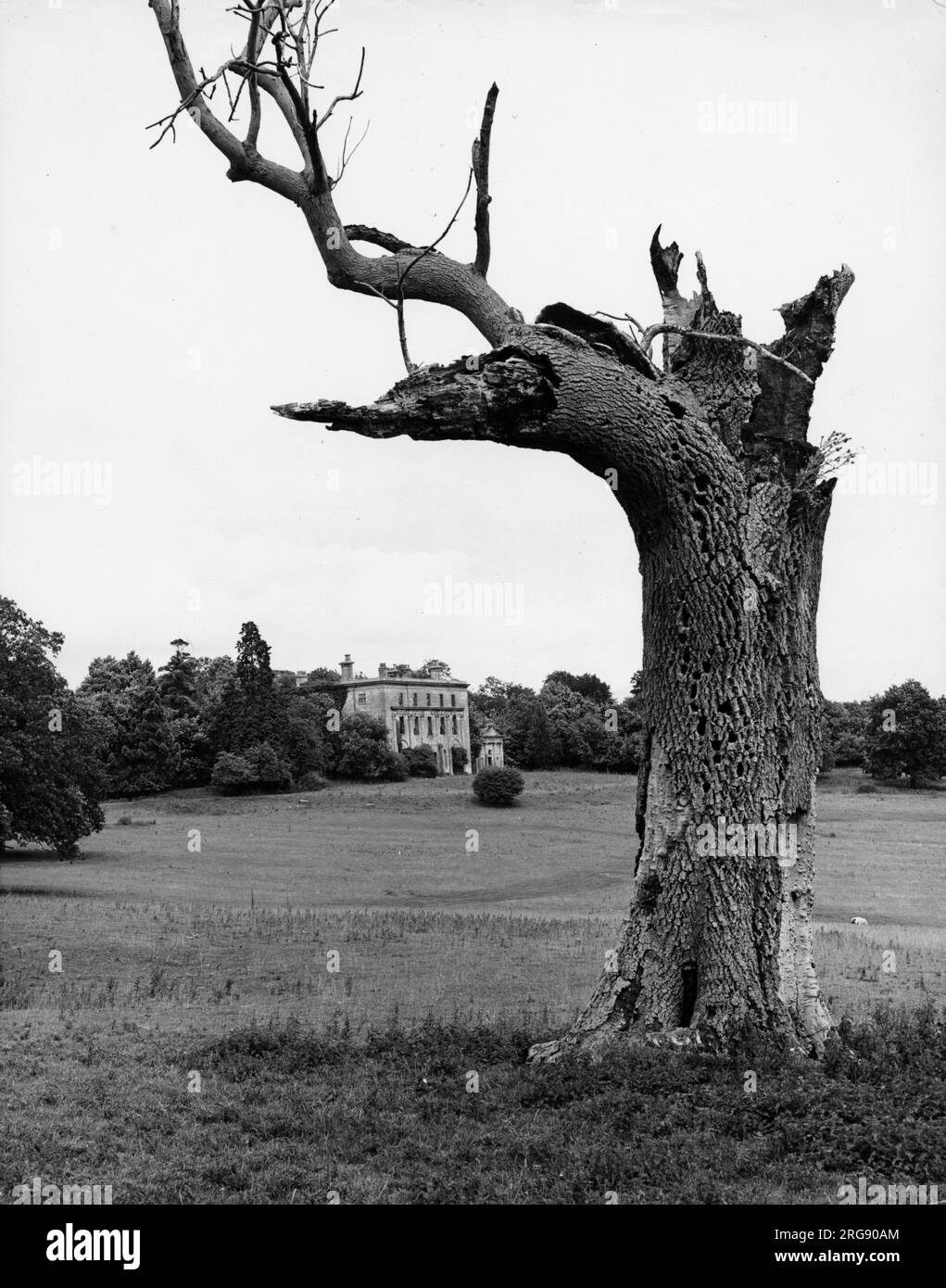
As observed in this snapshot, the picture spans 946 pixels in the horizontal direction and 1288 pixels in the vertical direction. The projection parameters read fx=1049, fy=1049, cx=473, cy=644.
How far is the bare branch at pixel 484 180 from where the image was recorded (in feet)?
31.0

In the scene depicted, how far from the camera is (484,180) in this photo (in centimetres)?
974

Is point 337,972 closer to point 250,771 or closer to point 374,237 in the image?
point 374,237

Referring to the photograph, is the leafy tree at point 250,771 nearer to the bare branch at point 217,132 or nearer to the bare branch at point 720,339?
the bare branch at point 217,132

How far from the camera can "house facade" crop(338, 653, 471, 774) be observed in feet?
133

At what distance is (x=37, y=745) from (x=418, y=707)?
17318 mm

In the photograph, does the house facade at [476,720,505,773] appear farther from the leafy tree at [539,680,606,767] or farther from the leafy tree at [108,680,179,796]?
the leafy tree at [108,680,179,796]

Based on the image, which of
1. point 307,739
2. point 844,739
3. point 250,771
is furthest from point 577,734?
point 844,739

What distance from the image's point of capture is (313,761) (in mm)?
33562

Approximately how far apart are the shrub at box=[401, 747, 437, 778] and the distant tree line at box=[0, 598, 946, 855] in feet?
0.22

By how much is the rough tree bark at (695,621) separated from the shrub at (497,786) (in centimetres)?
2818

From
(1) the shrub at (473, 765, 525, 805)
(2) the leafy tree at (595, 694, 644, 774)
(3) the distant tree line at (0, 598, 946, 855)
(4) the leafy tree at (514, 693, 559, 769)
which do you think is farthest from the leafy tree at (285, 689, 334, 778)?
(2) the leafy tree at (595, 694, 644, 774)

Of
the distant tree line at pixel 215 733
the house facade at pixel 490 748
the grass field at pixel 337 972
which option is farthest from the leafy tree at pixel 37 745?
the house facade at pixel 490 748
